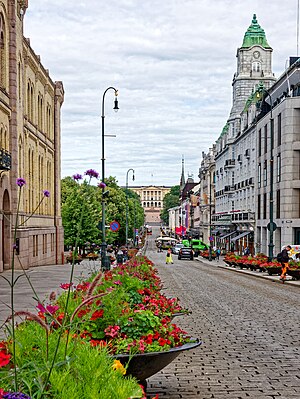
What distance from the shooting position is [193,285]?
27.4 metres

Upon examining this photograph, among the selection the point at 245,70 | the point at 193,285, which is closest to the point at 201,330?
the point at 193,285

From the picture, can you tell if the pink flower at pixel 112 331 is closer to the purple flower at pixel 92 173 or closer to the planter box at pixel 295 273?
the purple flower at pixel 92 173

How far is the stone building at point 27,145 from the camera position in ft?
104

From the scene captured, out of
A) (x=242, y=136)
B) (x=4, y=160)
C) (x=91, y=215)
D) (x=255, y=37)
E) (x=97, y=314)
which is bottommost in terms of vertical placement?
(x=97, y=314)

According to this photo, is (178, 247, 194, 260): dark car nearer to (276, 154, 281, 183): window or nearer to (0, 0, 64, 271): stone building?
(276, 154, 281, 183): window

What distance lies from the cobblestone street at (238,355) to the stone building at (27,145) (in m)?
9.50

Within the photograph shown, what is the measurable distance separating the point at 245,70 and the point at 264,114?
74.1 ft

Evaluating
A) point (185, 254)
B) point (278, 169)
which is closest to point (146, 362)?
point (278, 169)

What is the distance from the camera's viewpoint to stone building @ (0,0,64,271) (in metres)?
31.7

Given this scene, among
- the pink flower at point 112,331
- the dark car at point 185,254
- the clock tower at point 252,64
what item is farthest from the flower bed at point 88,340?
the clock tower at point 252,64

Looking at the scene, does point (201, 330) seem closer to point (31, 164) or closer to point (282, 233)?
point (31, 164)

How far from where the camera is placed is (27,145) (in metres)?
37.8

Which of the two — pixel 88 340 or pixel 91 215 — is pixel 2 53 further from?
pixel 91 215

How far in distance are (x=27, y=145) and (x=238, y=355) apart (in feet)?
A: 97.0
